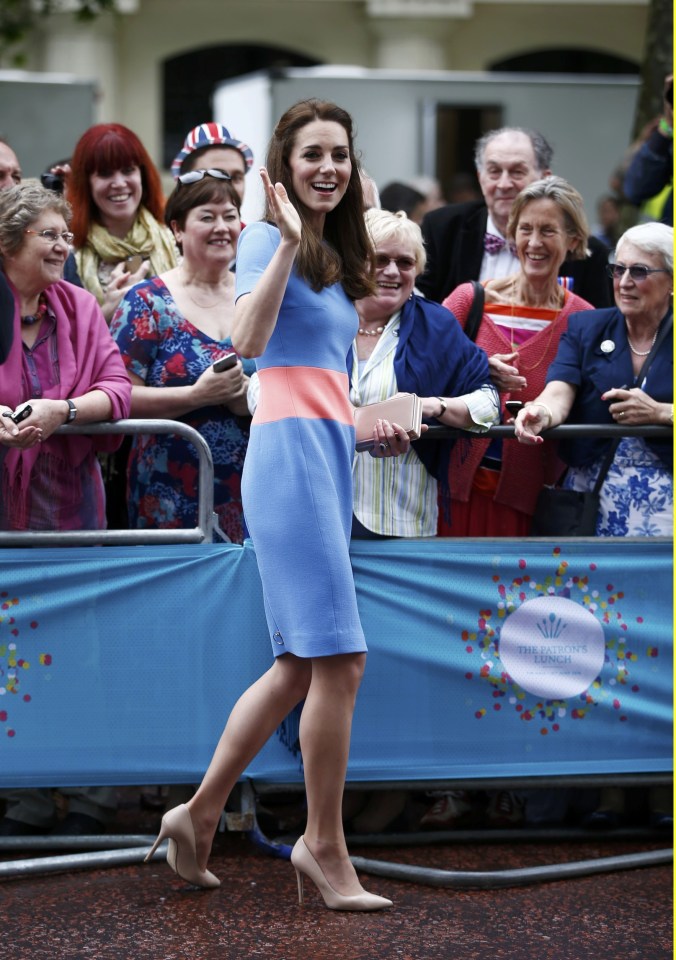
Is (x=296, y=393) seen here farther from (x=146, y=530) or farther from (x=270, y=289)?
(x=146, y=530)

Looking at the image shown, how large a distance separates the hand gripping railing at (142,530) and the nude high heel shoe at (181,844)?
3.24ft

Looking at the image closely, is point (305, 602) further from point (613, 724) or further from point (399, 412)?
point (613, 724)

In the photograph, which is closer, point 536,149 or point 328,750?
point 328,750

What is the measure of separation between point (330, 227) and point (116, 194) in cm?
185

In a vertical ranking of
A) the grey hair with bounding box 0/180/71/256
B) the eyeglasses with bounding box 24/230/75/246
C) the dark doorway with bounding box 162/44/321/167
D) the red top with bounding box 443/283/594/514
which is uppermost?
the dark doorway with bounding box 162/44/321/167

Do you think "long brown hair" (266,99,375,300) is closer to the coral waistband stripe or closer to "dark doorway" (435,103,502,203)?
the coral waistband stripe

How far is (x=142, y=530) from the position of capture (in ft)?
18.2

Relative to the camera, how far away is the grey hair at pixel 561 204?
604cm

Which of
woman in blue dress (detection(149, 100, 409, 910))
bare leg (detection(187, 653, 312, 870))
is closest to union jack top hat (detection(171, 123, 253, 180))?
woman in blue dress (detection(149, 100, 409, 910))

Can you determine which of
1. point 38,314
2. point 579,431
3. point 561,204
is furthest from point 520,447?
point 38,314

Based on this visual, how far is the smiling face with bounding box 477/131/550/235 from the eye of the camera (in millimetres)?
6777

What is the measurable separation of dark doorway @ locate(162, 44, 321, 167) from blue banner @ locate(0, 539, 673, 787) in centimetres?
1826

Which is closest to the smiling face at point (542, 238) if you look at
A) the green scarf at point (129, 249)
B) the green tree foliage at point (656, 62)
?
the green scarf at point (129, 249)

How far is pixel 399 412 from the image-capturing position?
5.17 metres
